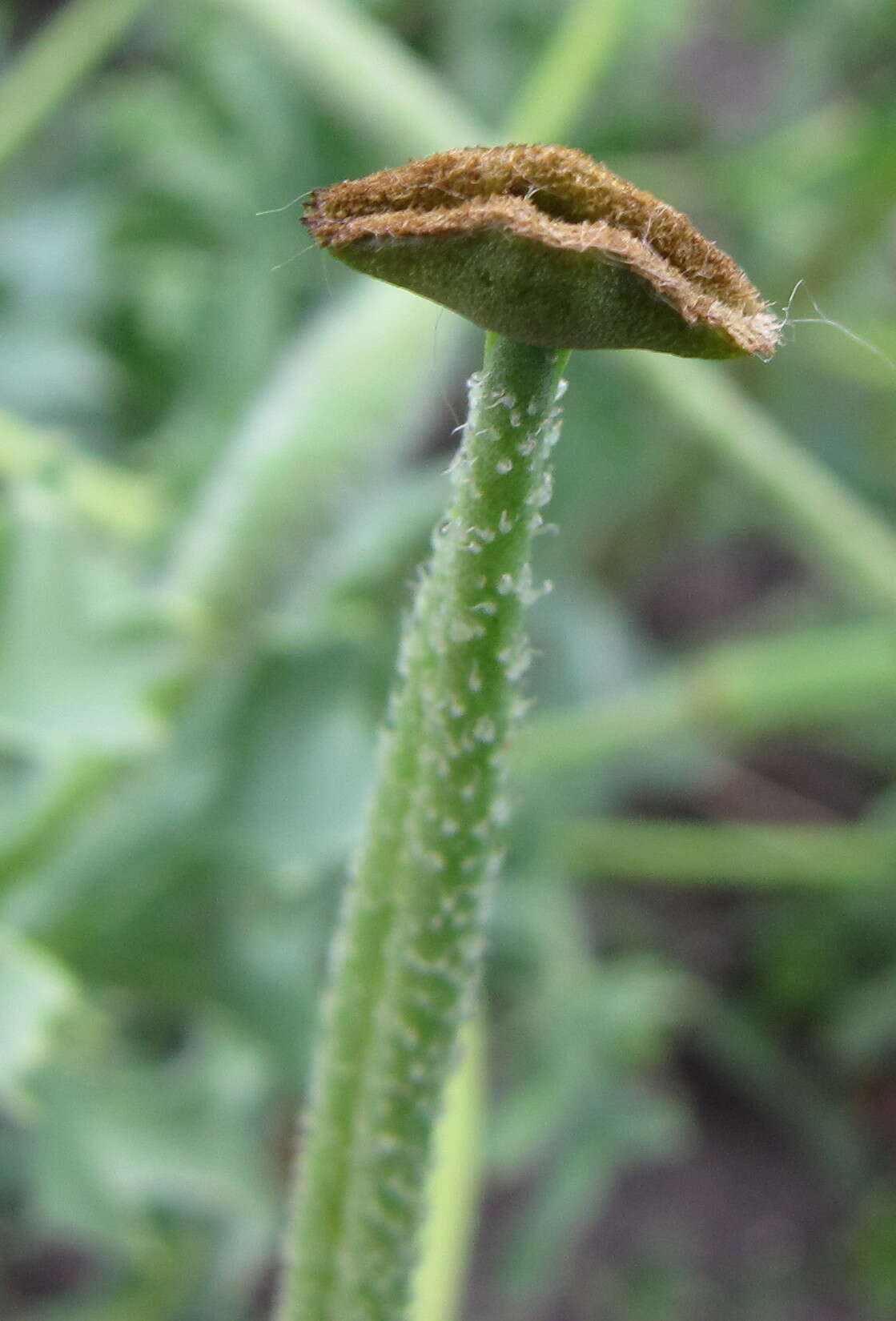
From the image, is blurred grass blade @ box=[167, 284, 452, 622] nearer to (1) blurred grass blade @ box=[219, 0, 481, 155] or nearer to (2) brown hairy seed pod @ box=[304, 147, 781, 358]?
(1) blurred grass blade @ box=[219, 0, 481, 155]

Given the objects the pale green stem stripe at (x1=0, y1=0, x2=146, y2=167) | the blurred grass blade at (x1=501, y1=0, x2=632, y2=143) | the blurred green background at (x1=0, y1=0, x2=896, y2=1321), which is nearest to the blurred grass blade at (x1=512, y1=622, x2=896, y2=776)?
the blurred green background at (x1=0, y1=0, x2=896, y2=1321)

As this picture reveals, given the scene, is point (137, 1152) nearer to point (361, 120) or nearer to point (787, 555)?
point (361, 120)

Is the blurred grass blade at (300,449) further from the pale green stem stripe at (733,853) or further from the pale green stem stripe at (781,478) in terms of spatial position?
the pale green stem stripe at (733,853)

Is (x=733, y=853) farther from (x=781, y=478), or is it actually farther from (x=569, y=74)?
(x=569, y=74)

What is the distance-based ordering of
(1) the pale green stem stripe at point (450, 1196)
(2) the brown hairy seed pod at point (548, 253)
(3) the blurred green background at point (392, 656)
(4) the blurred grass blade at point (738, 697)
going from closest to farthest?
(2) the brown hairy seed pod at point (548, 253), (1) the pale green stem stripe at point (450, 1196), (3) the blurred green background at point (392, 656), (4) the blurred grass blade at point (738, 697)

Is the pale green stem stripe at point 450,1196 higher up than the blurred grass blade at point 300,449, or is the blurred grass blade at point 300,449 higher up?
the blurred grass blade at point 300,449

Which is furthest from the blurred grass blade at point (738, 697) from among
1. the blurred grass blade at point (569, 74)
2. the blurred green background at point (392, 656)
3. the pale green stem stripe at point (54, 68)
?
the pale green stem stripe at point (54, 68)

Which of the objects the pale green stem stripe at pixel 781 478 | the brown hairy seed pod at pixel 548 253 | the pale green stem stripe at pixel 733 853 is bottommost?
the brown hairy seed pod at pixel 548 253
